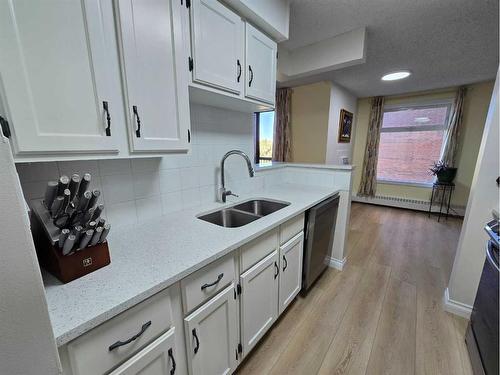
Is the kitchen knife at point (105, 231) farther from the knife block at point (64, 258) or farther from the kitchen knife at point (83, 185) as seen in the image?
the kitchen knife at point (83, 185)

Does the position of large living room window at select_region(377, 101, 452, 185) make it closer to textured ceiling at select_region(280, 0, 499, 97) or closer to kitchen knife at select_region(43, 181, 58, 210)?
textured ceiling at select_region(280, 0, 499, 97)

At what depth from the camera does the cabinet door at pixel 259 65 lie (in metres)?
1.42

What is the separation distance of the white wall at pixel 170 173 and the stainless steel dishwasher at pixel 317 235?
679 mm

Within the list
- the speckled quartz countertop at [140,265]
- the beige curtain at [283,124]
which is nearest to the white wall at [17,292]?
the speckled quartz countertop at [140,265]

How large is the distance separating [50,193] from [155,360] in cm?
69

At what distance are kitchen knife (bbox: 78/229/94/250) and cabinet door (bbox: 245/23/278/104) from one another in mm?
1204

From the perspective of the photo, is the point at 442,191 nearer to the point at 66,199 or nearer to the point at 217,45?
the point at 217,45

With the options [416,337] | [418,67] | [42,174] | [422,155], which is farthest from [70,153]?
[422,155]

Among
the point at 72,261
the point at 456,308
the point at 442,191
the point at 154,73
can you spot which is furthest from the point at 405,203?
the point at 72,261

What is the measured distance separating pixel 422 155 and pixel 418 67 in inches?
81.4

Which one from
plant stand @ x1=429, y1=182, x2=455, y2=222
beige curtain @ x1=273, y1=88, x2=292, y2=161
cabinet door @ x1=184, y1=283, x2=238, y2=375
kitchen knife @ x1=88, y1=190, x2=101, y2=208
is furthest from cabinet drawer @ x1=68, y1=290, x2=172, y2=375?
plant stand @ x1=429, y1=182, x2=455, y2=222

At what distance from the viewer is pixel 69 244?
0.67 m

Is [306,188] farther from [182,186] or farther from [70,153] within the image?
[70,153]

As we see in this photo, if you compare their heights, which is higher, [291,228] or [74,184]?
[74,184]
